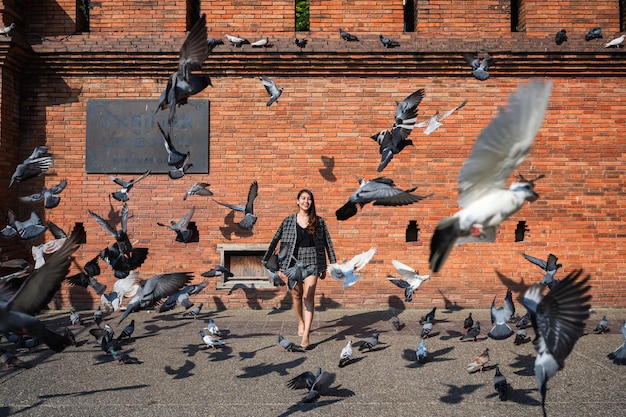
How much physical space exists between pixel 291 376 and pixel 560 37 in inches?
268

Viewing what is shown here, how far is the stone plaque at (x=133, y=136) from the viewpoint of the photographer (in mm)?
7203

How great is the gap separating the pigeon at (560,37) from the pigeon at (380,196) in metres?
4.69

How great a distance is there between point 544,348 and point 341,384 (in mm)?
1965

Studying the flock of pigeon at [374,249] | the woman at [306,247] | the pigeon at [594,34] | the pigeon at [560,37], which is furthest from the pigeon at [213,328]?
the pigeon at [594,34]

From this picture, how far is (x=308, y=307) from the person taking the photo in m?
5.04

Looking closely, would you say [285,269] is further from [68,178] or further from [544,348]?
[68,178]

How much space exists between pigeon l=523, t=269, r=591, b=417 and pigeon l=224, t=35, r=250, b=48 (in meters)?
6.01

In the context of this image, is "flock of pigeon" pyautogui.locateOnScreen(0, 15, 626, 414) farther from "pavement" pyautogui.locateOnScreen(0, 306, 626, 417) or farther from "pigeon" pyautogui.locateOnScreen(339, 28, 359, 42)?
"pigeon" pyautogui.locateOnScreen(339, 28, 359, 42)

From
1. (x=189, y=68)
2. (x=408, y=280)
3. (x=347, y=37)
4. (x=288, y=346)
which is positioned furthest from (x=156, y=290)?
(x=347, y=37)

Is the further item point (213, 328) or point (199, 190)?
point (199, 190)

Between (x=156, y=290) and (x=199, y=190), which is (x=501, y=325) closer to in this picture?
(x=156, y=290)

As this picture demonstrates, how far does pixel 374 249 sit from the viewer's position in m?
4.27

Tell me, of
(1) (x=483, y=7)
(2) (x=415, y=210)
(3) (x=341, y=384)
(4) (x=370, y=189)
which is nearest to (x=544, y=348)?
(3) (x=341, y=384)

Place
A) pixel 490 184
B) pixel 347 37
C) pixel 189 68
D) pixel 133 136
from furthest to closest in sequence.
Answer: pixel 133 136 → pixel 347 37 → pixel 189 68 → pixel 490 184
